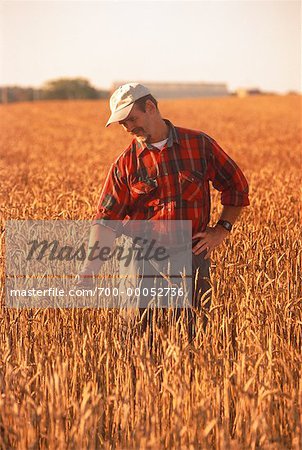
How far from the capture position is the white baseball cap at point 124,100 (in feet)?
11.5

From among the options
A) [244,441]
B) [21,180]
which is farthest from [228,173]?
[21,180]

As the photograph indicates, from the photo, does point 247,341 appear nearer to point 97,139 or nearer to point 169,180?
point 169,180

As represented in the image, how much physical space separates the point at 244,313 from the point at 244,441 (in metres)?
0.95

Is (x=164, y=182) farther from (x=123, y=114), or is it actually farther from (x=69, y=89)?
(x=69, y=89)

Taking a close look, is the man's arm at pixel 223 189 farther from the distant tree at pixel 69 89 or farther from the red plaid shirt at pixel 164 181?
the distant tree at pixel 69 89

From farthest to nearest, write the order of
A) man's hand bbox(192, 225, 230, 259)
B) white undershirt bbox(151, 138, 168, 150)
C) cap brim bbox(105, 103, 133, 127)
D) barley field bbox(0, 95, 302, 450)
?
man's hand bbox(192, 225, 230, 259), white undershirt bbox(151, 138, 168, 150), cap brim bbox(105, 103, 133, 127), barley field bbox(0, 95, 302, 450)

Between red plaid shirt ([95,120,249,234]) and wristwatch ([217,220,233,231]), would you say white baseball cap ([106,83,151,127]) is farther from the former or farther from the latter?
wristwatch ([217,220,233,231])

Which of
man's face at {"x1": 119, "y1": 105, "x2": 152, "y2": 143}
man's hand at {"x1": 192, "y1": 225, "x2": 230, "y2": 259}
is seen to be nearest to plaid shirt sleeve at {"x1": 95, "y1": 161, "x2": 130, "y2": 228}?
man's face at {"x1": 119, "y1": 105, "x2": 152, "y2": 143}

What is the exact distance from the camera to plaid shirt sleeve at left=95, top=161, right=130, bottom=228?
3.80 m

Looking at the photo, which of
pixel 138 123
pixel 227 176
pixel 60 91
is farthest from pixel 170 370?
pixel 60 91

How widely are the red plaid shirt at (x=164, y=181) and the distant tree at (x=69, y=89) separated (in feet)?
247

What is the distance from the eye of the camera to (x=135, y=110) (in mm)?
3533

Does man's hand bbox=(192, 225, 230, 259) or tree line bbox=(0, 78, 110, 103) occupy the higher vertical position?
man's hand bbox=(192, 225, 230, 259)

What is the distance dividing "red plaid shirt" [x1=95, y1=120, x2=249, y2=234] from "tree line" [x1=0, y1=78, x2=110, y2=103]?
72589mm
